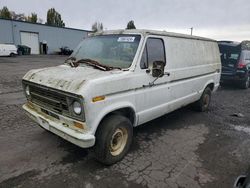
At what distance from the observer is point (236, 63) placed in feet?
34.7

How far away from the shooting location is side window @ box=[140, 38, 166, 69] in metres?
4.02

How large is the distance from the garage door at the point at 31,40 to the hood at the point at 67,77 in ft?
122

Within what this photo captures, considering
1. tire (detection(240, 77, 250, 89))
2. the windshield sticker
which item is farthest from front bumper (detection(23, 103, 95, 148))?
tire (detection(240, 77, 250, 89))

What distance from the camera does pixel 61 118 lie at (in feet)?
11.3

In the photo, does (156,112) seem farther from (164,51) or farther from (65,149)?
(65,149)

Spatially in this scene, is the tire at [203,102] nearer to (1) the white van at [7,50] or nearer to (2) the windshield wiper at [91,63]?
(2) the windshield wiper at [91,63]

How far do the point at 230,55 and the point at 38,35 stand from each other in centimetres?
3544

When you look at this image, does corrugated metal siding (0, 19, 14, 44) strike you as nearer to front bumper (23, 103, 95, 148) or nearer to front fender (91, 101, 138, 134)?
front bumper (23, 103, 95, 148)

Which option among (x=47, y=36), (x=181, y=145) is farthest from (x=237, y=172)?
(x=47, y=36)

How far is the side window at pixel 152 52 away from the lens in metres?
4.02

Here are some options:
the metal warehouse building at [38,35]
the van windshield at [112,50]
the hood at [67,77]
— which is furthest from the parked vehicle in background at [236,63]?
the metal warehouse building at [38,35]

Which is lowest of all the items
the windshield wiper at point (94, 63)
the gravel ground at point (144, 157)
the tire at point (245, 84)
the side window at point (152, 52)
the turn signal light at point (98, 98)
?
the gravel ground at point (144, 157)

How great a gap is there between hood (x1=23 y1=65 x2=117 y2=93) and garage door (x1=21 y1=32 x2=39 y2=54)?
37.1 metres

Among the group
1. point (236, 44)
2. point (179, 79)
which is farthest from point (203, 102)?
point (236, 44)
